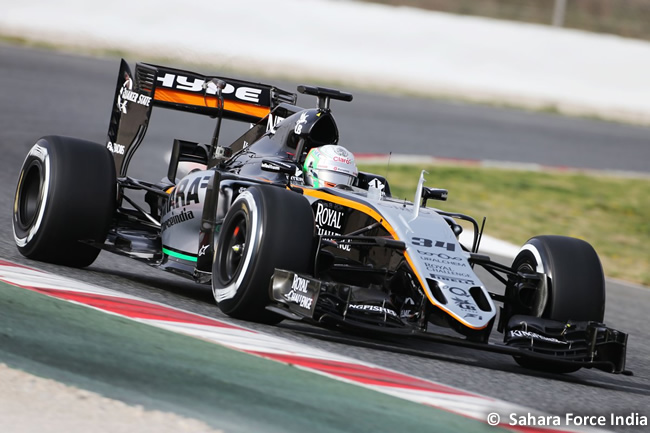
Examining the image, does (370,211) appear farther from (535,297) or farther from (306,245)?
(535,297)

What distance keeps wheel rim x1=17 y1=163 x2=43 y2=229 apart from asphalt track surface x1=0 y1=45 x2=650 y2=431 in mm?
285

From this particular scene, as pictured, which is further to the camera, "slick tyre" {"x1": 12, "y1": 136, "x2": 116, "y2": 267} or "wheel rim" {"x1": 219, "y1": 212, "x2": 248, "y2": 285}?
"slick tyre" {"x1": 12, "y1": 136, "x2": 116, "y2": 267}

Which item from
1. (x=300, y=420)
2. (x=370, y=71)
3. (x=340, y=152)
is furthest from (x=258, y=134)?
(x=370, y=71)

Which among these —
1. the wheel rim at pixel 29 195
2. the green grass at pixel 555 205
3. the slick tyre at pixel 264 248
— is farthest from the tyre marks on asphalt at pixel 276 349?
the green grass at pixel 555 205

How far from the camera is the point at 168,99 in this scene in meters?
8.84

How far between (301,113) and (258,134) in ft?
2.64

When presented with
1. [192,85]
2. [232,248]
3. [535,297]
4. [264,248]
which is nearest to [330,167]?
[232,248]

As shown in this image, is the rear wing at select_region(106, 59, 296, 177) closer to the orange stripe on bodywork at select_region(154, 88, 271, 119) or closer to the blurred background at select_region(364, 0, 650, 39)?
the orange stripe on bodywork at select_region(154, 88, 271, 119)

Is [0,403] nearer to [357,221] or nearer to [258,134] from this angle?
[357,221]

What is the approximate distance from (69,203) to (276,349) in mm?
2525
